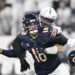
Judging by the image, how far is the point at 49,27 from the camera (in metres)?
6.77

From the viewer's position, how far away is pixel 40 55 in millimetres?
6789

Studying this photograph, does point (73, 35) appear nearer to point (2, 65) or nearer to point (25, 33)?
point (2, 65)

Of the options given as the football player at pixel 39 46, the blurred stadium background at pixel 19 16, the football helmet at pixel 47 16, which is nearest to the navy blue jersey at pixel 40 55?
the football player at pixel 39 46

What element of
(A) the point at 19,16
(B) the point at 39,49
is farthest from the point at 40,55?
(A) the point at 19,16

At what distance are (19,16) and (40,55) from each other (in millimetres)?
Answer: 5114

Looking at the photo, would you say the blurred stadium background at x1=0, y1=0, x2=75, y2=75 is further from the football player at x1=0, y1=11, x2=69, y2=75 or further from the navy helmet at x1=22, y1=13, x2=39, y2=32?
the navy helmet at x1=22, y1=13, x2=39, y2=32

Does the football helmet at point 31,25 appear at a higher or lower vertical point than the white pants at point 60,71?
higher

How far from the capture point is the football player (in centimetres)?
669

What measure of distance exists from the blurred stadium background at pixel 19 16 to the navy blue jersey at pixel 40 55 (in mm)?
3303

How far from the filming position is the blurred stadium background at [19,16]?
34.9ft

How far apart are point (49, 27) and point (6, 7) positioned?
15.9 ft

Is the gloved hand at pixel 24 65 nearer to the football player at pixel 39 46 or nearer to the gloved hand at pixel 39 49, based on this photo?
the football player at pixel 39 46

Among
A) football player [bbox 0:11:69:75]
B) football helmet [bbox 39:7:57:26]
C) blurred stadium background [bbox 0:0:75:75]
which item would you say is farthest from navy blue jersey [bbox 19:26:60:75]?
blurred stadium background [bbox 0:0:75:75]

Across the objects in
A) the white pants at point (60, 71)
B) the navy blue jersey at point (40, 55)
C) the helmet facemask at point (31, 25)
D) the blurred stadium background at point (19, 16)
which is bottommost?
the blurred stadium background at point (19, 16)
